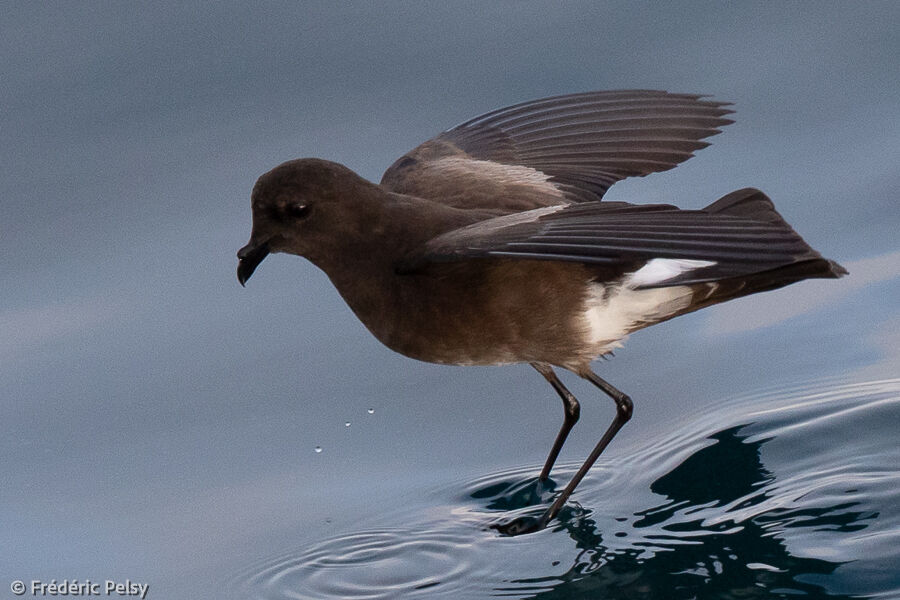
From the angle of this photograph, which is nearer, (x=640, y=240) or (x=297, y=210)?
(x=640, y=240)

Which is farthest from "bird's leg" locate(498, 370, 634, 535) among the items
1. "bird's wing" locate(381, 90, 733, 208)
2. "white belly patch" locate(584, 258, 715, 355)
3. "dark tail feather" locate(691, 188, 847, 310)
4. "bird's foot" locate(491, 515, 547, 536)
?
"bird's wing" locate(381, 90, 733, 208)

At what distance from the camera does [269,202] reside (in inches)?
174

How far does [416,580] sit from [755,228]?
1341mm

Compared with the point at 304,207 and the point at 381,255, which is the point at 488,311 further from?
the point at 304,207

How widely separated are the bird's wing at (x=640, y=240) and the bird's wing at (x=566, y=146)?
73 cm

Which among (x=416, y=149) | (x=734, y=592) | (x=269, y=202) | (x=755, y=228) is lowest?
(x=734, y=592)

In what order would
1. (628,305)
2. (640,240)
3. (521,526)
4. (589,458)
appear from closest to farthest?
1. (640,240)
2. (628,305)
3. (521,526)
4. (589,458)

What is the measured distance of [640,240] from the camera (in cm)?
395

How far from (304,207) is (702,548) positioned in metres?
1.46

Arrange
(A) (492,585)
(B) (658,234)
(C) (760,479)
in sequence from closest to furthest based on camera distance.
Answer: (B) (658,234), (A) (492,585), (C) (760,479)

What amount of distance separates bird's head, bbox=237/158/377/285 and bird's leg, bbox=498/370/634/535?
89cm

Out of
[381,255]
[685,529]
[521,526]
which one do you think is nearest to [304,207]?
[381,255]

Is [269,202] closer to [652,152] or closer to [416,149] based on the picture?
[416,149]

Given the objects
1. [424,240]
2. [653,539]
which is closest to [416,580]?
[653,539]
